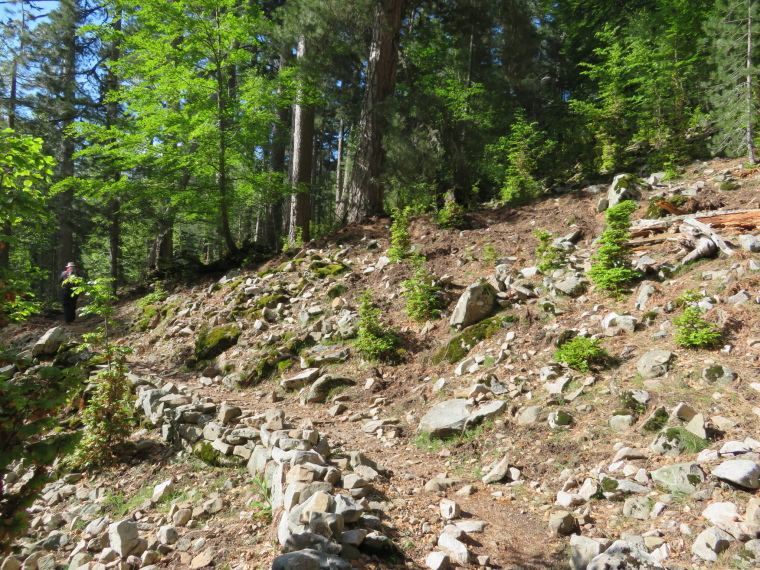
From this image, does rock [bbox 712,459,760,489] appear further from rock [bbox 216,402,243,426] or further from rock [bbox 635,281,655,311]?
rock [bbox 216,402,243,426]

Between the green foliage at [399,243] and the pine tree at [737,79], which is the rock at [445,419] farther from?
the pine tree at [737,79]

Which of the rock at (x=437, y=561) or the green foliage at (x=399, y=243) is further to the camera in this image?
the green foliage at (x=399, y=243)

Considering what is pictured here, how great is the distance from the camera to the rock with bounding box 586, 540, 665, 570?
92.8 inches

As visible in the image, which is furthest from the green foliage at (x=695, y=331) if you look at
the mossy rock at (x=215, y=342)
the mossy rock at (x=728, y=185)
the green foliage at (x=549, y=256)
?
the mossy rock at (x=215, y=342)

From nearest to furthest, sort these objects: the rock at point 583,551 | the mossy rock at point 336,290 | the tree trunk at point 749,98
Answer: the rock at point 583,551
the tree trunk at point 749,98
the mossy rock at point 336,290

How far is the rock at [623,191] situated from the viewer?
7.77m

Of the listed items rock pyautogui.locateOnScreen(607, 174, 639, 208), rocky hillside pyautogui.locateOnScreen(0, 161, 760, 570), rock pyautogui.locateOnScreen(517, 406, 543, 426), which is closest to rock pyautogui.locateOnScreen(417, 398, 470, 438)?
rocky hillside pyautogui.locateOnScreen(0, 161, 760, 570)

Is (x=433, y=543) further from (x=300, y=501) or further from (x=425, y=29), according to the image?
(x=425, y=29)

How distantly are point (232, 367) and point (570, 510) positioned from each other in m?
5.74

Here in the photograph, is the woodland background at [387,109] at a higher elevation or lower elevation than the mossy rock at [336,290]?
higher

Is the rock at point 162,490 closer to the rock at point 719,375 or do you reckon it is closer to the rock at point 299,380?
the rock at point 299,380

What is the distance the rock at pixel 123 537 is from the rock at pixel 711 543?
370 cm

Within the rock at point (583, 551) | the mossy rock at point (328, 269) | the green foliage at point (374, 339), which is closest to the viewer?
the rock at point (583, 551)

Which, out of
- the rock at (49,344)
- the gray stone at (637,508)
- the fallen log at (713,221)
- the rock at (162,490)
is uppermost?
the fallen log at (713,221)
